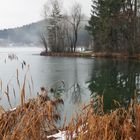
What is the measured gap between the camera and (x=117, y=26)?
138 ft

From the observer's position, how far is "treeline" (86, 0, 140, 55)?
132ft

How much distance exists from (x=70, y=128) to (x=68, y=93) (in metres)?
9.02

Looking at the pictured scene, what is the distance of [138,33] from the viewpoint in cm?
4250

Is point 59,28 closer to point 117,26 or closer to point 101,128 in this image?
point 117,26

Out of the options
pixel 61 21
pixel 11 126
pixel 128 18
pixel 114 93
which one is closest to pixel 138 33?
pixel 128 18

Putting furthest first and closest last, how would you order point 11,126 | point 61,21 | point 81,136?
point 61,21 < point 11,126 < point 81,136

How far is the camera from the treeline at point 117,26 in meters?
40.3

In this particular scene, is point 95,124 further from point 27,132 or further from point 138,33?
point 138,33

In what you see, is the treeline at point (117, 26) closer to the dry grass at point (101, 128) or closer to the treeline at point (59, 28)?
the treeline at point (59, 28)

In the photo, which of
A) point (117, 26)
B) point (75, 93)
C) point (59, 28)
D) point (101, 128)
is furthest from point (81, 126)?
point (59, 28)

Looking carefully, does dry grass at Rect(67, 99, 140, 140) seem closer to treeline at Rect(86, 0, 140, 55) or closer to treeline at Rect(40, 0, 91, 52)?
treeline at Rect(86, 0, 140, 55)

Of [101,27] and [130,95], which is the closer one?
[130,95]

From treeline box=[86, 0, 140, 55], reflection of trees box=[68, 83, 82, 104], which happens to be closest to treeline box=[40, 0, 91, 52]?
treeline box=[86, 0, 140, 55]

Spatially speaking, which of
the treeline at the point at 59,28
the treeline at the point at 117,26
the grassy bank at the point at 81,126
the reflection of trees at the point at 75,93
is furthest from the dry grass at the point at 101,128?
the treeline at the point at 59,28
